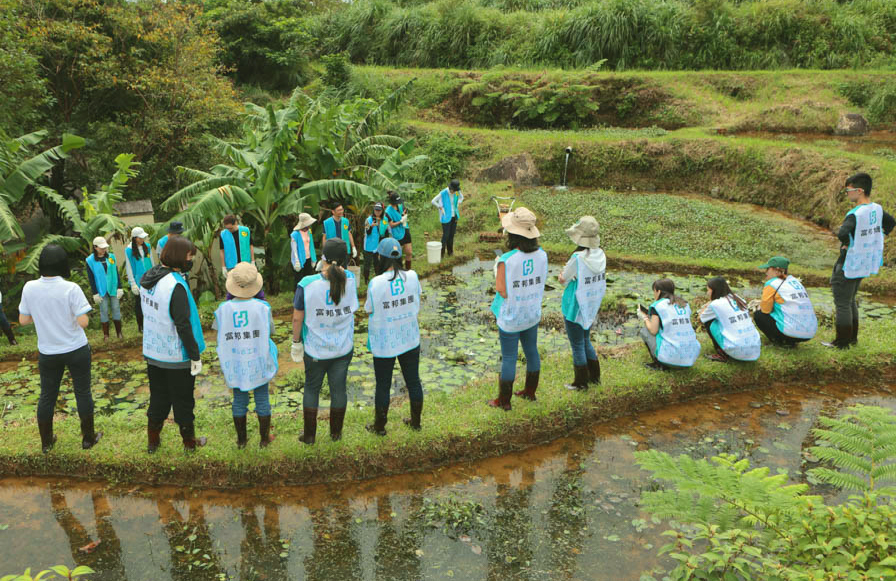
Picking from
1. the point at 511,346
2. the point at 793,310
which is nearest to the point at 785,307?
the point at 793,310


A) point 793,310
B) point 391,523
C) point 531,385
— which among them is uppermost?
point 793,310

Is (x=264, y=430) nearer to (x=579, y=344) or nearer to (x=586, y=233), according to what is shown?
(x=579, y=344)

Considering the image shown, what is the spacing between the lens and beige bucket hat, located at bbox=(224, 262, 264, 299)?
15.8 ft

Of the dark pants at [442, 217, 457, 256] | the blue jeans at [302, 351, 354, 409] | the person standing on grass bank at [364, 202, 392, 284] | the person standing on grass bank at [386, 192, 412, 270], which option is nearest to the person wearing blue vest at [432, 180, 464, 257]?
the dark pants at [442, 217, 457, 256]

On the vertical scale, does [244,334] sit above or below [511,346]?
above

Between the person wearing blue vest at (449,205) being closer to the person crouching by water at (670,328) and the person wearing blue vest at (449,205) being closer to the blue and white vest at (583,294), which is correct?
the person crouching by water at (670,328)

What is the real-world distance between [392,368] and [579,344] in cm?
209

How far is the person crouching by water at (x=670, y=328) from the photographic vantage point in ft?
21.4

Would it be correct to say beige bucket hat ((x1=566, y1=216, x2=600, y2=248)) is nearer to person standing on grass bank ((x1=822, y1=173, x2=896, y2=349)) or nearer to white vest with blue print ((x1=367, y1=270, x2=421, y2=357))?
white vest with blue print ((x1=367, y1=270, x2=421, y2=357))

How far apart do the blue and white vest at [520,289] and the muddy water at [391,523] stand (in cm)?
131

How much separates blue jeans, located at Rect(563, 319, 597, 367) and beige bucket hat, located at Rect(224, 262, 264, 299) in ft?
10.3

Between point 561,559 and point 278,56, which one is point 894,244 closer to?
point 561,559

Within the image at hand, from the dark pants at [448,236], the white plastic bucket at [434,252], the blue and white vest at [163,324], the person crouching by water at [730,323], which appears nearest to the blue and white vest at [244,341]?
the blue and white vest at [163,324]

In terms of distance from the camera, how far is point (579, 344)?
6.28 metres
